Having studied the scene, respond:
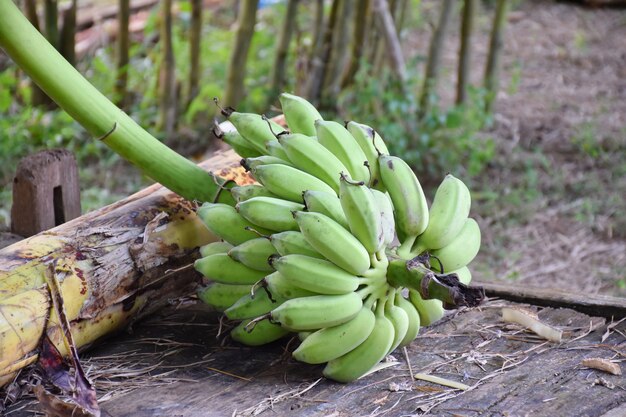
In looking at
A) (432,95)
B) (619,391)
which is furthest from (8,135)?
(619,391)

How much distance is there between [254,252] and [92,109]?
21.1 inches

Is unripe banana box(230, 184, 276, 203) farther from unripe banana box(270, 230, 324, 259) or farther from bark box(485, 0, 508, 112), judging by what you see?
bark box(485, 0, 508, 112)

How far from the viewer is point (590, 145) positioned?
504 centimetres

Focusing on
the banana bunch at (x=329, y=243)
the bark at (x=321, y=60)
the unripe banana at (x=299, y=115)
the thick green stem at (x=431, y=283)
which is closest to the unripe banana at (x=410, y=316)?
the banana bunch at (x=329, y=243)

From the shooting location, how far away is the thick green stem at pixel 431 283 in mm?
1653

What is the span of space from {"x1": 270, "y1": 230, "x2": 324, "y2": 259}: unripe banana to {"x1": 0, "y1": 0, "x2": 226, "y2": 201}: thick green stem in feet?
1.10

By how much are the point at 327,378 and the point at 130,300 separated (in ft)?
1.80

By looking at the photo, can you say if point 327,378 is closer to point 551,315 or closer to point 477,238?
point 477,238

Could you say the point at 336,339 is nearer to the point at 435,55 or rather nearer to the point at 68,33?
the point at 435,55

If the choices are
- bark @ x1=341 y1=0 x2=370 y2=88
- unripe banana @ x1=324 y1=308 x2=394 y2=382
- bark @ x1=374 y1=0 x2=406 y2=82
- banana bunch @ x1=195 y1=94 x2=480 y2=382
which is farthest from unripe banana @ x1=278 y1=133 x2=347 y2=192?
bark @ x1=341 y1=0 x2=370 y2=88

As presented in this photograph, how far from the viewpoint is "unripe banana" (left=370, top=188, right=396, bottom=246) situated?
180cm

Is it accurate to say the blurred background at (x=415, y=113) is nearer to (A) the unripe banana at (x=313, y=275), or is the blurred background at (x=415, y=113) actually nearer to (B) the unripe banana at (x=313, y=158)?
(B) the unripe banana at (x=313, y=158)

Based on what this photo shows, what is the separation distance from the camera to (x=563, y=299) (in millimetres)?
2336

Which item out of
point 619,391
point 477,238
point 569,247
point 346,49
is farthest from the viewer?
point 346,49
